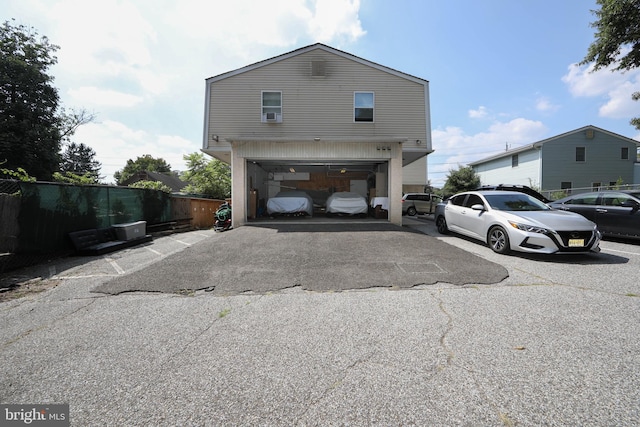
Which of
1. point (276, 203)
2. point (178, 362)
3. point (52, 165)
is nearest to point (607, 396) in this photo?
point (178, 362)

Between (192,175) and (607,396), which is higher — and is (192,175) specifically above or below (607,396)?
above

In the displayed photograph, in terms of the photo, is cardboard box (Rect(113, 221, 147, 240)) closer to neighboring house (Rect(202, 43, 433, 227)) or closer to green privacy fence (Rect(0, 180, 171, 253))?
green privacy fence (Rect(0, 180, 171, 253))

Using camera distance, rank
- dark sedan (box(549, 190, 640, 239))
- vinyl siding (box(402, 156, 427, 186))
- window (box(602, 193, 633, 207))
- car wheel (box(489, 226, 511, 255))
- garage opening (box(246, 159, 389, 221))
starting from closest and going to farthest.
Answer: car wheel (box(489, 226, 511, 255))
dark sedan (box(549, 190, 640, 239))
window (box(602, 193, 633, 207))
garage opening (box(246, 159, 389, 221))
vinyl siding (box(402, 156, 427, 186))

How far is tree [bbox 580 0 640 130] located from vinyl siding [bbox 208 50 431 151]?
785cm

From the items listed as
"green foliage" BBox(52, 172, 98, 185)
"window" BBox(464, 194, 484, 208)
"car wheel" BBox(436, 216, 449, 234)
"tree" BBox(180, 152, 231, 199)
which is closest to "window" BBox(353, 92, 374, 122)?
"car wheel" BBox(436, 216, 449, 234)

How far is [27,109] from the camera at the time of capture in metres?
18.0

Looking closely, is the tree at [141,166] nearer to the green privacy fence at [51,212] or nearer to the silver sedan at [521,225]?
the green privacy fence at [51,212]

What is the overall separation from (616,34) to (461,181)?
1512 cm

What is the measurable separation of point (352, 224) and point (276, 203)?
4.05m

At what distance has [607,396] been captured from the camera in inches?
70.2

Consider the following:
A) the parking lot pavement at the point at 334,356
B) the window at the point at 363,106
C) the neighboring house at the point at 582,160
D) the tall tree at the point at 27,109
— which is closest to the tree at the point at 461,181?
the neighboring house at the point at 582,160

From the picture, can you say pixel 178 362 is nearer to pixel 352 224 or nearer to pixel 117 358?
pixel 117 358

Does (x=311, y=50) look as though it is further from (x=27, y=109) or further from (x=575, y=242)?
(x=27, y=109)

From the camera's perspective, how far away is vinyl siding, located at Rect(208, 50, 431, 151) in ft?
40.3
